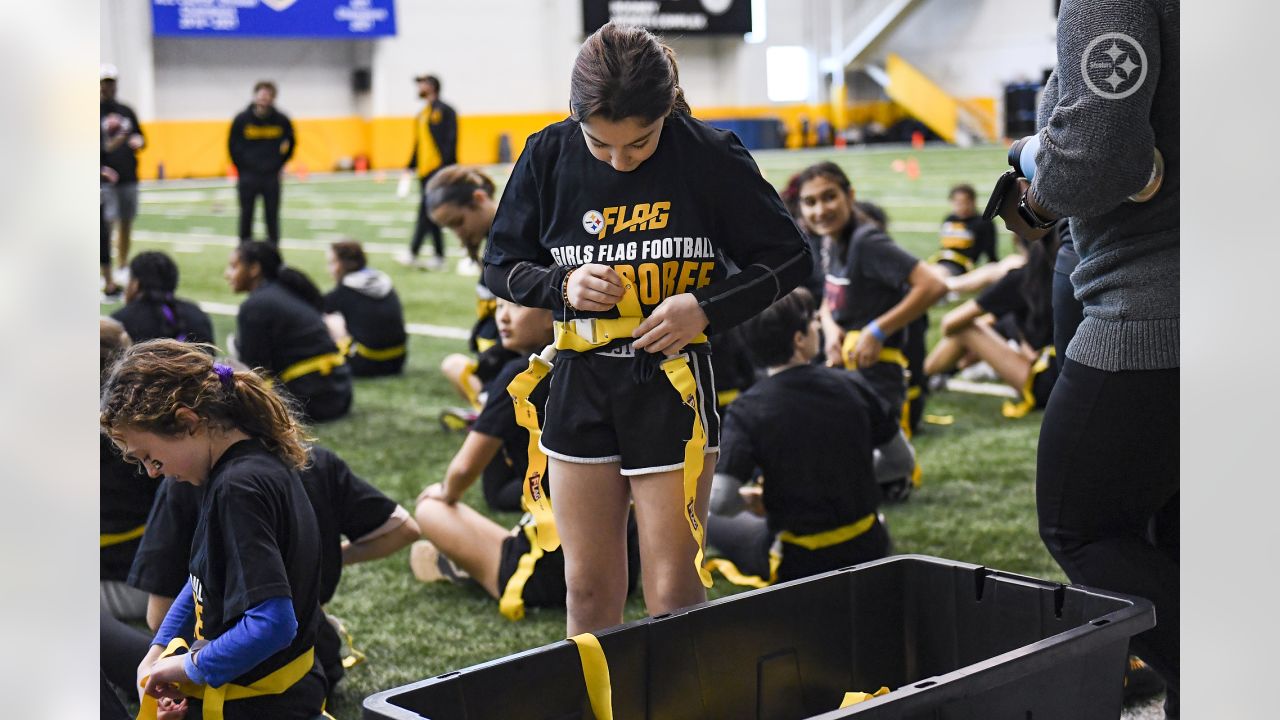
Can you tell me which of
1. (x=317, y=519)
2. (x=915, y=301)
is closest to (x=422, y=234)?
(x=915, y=301)

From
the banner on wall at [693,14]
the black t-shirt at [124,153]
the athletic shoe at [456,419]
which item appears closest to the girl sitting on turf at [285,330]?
the athletic shoe at [456,419]

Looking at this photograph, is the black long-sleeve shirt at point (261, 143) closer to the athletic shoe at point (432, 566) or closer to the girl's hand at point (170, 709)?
the athletic shoe at point (432, 566)

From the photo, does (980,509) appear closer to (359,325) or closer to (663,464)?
(663,464)

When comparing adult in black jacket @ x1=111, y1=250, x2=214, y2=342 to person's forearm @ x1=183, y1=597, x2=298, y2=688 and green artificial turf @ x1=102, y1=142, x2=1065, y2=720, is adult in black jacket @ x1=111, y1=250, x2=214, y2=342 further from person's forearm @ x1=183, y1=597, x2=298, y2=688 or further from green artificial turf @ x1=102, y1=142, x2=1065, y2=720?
person's forearm @ x1=183, y1=597, x2=298, y2=688

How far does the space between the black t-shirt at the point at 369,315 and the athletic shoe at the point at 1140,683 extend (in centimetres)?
584

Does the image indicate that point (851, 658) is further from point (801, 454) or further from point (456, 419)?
point (456, 419)

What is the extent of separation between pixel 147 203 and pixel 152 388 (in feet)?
71.8

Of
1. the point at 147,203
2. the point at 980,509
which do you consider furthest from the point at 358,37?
the point at 980,509

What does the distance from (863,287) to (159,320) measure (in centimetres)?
308

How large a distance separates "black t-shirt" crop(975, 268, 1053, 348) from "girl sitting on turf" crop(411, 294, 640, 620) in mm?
3053

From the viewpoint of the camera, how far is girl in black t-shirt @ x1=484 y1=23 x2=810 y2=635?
252 centimetres

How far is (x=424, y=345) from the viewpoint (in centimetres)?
975

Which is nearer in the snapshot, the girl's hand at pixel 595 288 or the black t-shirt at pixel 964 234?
the girl's hand at pixel 595 288

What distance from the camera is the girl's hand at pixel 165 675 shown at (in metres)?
2.57
